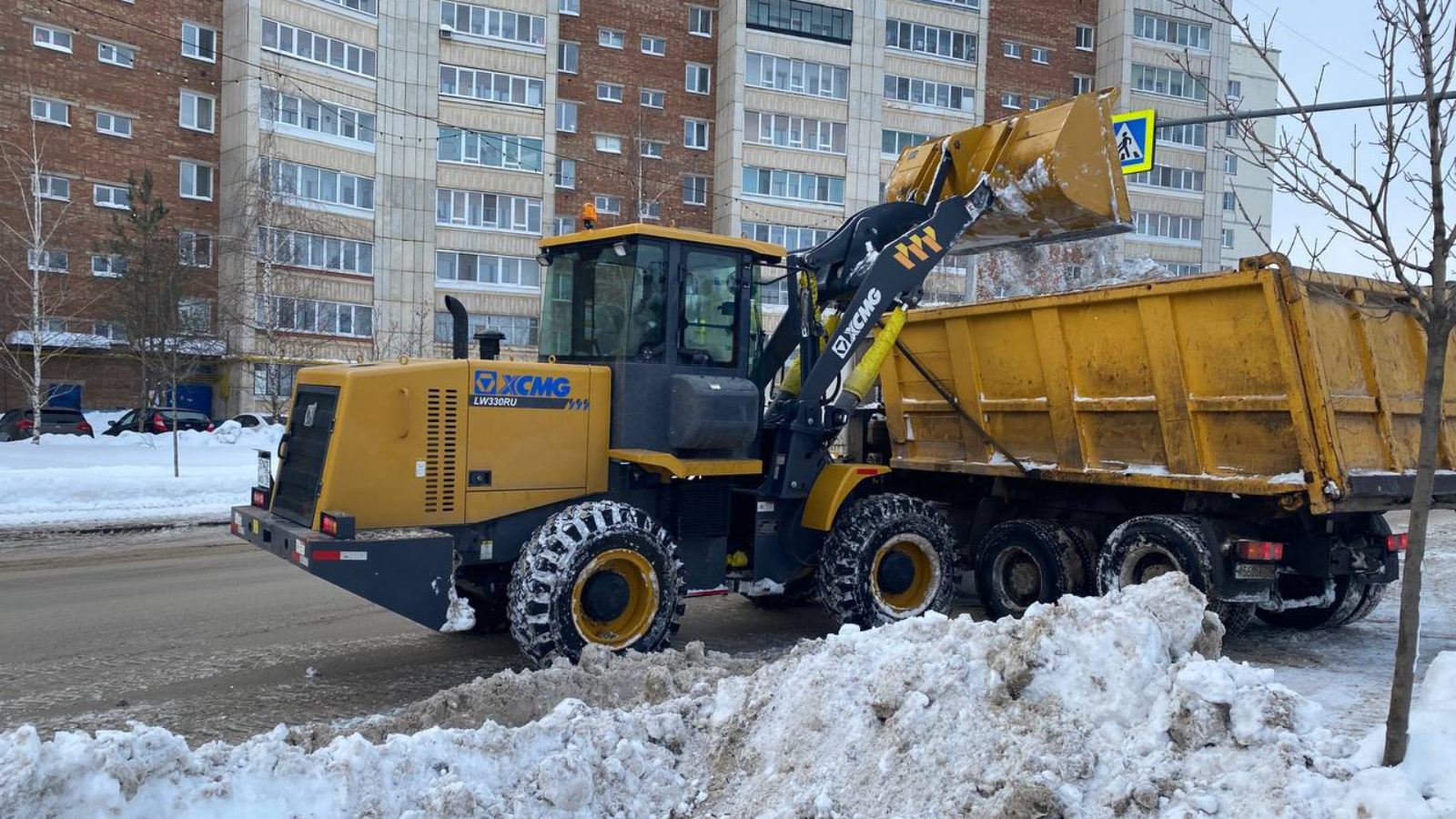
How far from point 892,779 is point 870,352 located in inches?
178

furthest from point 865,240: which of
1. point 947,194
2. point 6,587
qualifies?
point 6,587

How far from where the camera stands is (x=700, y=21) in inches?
1754

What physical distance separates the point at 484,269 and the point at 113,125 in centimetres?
1245

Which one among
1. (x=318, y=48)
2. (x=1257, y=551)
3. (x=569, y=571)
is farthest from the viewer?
(x=318, y=48)

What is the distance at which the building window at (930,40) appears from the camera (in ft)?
148

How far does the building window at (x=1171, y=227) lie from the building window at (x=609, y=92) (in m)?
22.9

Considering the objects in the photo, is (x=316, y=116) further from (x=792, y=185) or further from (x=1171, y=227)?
(x=1171, y=227)

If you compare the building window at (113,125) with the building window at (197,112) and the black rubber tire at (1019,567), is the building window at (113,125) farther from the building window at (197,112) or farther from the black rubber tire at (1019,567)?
the black rubber tire at (1019,567)

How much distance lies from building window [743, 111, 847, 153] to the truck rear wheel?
1408 inches

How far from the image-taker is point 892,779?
4.45 metres

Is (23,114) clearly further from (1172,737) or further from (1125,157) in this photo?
(1172,737)

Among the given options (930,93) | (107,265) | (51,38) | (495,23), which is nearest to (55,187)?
(107,265)

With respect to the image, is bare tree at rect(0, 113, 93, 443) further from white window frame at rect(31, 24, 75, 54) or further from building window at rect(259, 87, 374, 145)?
building window at rect(259, 87, 374, 145)

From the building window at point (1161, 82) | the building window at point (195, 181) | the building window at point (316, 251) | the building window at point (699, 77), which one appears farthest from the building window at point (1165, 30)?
the building window at point (195, 181)
